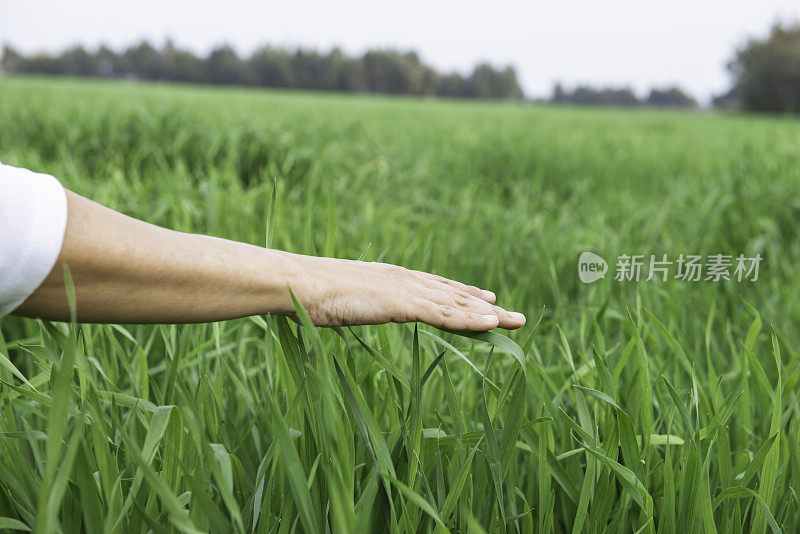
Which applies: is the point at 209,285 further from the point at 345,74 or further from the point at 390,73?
the point at 390,73

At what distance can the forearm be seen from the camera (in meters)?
0.66

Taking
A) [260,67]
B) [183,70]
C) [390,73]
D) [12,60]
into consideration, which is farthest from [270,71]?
[12,60]

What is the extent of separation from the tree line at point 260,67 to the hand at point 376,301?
216ft

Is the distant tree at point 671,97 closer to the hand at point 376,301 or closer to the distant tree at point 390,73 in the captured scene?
the distant tree at point 390,73

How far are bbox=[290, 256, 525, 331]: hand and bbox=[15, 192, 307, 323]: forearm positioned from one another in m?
0.04

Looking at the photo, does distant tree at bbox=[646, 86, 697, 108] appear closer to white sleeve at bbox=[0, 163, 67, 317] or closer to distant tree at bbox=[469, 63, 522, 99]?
distant tree at bbox=[469, 63, 522, 99]

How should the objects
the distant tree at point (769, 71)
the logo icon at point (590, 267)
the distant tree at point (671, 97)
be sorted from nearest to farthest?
the logo icon at point (590, 267) < the distant tree at point (769, 71) < the distant tree at point (671, 97)

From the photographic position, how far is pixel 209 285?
2.40 ft

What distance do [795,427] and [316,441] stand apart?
0.87m

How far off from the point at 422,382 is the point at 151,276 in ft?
1.23

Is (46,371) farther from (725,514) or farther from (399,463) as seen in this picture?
(725,514)

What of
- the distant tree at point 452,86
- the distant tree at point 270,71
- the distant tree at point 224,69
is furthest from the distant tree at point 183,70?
the distant tree at point 452,86

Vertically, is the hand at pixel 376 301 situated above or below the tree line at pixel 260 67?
below

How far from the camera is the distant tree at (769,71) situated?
112ft
